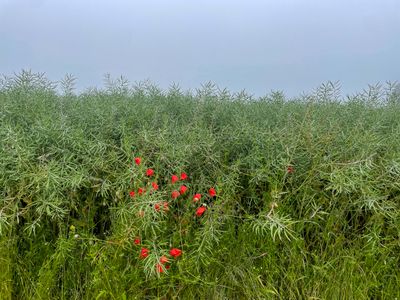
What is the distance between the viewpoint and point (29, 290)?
2209mm

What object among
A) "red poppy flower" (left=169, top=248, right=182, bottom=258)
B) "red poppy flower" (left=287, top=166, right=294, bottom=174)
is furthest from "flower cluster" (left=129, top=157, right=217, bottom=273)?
"red poppy flower" (left=287, top=166, right=294, bottom=174)

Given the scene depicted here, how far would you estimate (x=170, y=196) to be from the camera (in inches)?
80.7

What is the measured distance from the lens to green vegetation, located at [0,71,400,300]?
2.01m

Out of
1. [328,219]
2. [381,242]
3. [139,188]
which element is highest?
[139,188]

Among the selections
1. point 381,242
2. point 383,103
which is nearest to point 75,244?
point 381,242

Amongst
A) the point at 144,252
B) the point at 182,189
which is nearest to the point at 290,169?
the point at 182,189

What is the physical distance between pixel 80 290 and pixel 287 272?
1.04 meters

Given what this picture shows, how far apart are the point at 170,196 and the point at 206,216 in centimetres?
20

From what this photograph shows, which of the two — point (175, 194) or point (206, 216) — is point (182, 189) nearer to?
point (175, 194)

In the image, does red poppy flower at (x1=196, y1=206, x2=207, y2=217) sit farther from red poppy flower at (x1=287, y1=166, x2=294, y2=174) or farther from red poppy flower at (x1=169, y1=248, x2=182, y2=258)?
red poppy flower at (x1=287, y1=166, x2=294, y2=174)

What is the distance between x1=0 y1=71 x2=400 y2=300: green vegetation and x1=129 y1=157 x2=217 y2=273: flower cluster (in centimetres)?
3

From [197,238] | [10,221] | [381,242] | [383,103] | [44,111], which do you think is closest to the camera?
[197,238]

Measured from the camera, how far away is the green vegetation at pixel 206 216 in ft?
6.58

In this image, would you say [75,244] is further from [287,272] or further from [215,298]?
[287,272]
